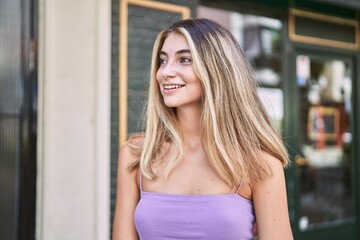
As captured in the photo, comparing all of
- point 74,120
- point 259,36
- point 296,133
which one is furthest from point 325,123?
point 74,120

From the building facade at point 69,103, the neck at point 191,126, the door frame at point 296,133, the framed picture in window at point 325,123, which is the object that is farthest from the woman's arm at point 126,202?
the framed picture in window at point 325,123

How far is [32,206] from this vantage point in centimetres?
346

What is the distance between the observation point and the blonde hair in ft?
6.32

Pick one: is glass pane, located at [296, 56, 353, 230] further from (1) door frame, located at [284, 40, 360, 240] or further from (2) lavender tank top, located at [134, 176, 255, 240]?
(2) lavender tank top, located at [134, 176, 255, 240]

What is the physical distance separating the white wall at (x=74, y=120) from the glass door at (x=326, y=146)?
9.23 ft

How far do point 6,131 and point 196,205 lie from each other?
2034 millimetres

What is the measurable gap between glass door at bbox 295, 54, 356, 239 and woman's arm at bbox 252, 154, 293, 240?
12.5 feet

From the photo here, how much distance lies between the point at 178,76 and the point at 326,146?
15.8 feet

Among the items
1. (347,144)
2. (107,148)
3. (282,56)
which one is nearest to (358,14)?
(282,56)

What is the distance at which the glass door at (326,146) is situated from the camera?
582 centimetres

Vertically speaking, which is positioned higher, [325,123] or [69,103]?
[69,103]

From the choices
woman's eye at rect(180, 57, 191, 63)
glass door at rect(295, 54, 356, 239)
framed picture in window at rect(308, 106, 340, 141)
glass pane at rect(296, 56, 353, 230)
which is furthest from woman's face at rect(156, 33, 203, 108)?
framed picture in window at rect(308, 106, 340, 141)

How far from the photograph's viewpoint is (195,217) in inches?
Result: 72.2

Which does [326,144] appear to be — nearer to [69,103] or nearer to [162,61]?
[69,103]
